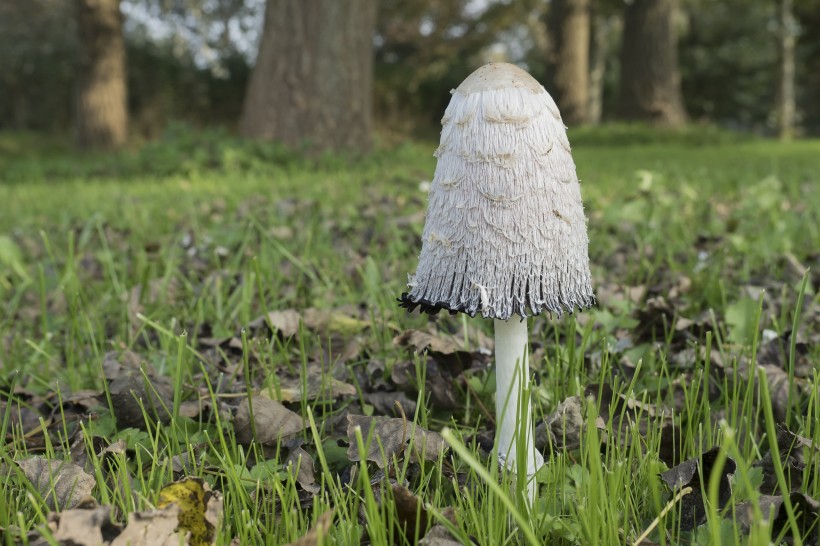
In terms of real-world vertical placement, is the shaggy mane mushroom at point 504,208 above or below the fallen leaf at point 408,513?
above

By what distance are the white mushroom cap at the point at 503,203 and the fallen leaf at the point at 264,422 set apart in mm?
463

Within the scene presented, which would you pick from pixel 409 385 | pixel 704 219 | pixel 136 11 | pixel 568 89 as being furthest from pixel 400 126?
pixel 409 385

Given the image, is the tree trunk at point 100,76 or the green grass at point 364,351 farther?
the tree trunk at point 100,76

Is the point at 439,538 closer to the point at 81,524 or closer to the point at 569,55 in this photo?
the point at 81,524

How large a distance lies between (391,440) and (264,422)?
0.28m

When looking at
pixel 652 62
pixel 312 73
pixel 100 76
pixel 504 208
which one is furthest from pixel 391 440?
pixel 652 62

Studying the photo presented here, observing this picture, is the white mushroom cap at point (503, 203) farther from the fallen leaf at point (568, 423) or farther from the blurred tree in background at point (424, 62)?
the blurred tree in background at point (424, 62)

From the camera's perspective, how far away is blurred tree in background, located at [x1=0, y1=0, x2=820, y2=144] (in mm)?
14750

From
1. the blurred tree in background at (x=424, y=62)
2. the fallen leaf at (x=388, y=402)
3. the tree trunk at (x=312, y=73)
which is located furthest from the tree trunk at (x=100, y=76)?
the fallen leaf at (x=388, y=402)

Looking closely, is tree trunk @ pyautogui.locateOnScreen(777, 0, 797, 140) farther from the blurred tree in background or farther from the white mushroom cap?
the white mushroom cap

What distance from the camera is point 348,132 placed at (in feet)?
27.3

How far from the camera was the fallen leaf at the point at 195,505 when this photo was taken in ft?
3.88

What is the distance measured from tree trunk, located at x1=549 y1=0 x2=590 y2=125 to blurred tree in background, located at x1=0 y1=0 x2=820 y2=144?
28 millimetres

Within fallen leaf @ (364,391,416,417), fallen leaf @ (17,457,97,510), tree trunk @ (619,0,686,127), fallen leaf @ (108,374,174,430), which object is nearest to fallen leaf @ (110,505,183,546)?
fallen leaf @ (17,457,97,510)
